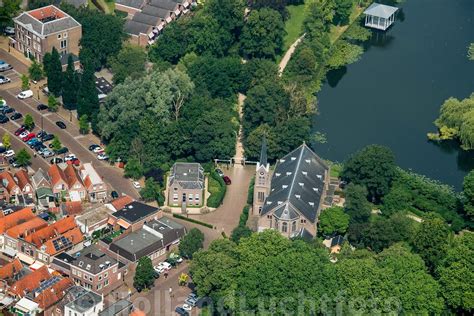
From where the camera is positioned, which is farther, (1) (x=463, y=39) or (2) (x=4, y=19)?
(1) (x=463, y=39)

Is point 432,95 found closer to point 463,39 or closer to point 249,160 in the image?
point 463,39

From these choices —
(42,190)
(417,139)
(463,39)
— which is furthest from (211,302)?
(463,39)

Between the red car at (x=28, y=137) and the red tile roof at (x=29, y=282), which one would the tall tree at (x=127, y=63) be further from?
the red tile roof at (x=29, y=282)

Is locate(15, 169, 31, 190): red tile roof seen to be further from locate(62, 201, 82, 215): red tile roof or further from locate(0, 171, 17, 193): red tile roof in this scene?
locate(62, 201, 82, 215): red tile roof

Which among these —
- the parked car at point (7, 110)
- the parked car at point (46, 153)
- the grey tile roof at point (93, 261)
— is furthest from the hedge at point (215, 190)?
the parked car at point (7, 110)

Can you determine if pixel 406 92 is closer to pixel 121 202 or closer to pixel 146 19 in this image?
pixel 146 19

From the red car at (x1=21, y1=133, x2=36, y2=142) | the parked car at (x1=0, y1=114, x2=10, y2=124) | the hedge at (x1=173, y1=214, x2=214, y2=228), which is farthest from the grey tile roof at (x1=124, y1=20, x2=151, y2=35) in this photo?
the hedge at (x1=173, y1=214, x2=214, y2=228)
